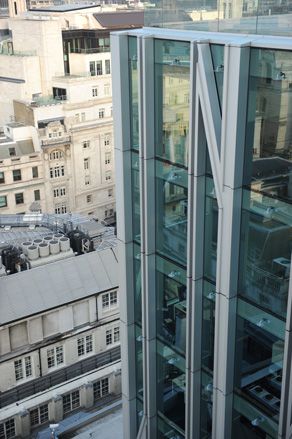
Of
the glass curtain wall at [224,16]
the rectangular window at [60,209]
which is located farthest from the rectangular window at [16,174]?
the glass curtain wall at [224,16]

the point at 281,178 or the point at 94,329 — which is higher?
the point at 281,178

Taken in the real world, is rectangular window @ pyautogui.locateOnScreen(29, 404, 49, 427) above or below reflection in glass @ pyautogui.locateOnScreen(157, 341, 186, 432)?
below

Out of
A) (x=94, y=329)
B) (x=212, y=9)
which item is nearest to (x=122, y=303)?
(x=212, y=9)

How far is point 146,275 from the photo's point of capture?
20781mm

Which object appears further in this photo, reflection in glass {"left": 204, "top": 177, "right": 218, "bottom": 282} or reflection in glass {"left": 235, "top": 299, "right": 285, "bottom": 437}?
reflection in glass {"left": 204, "top": 177, "right": 218, "bottom": 282}

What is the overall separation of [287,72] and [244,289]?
261 inches

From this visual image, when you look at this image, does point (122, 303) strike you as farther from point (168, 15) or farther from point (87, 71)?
point (87, 71)

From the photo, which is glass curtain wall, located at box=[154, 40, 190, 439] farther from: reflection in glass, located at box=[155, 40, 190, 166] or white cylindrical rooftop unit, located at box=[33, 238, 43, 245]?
white cylindrical rooftop unit, located at box=[33, 238, 43, 245]

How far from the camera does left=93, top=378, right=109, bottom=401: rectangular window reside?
1873 inches

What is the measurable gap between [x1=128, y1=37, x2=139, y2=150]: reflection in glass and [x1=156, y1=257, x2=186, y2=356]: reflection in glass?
443cm

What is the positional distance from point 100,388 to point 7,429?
8.16m

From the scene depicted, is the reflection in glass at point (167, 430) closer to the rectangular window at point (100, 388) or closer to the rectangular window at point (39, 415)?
the rectangular window at point (39, 415)

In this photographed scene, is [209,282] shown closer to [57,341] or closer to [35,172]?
[57,341]

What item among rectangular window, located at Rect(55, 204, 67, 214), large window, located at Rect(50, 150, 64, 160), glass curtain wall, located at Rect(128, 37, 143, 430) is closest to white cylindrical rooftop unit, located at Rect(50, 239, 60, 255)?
glass curtain wall, located at Rect(128, 37, 143, 430)
